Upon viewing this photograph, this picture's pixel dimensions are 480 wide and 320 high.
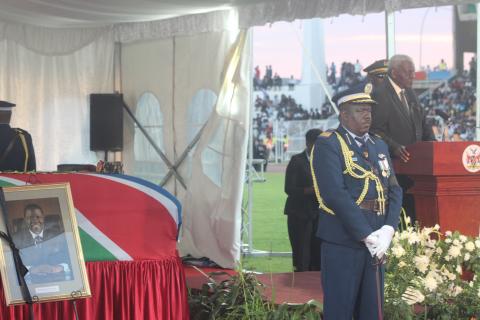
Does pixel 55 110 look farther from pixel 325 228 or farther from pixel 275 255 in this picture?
pixel 325 228

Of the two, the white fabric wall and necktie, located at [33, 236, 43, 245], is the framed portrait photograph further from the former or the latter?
the white fabric wall

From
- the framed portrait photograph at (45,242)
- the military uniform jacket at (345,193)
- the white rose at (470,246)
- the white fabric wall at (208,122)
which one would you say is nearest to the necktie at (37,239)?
the framed portrait photograph at (45,242)

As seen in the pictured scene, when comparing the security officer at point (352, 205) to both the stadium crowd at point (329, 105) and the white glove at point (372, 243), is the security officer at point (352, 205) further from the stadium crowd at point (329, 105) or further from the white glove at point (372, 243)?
the stadium crowd at point (329, 105)

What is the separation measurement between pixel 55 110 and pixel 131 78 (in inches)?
42.9

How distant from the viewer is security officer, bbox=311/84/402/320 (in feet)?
14.9

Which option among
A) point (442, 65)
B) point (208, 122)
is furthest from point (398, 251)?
point (442, 65)

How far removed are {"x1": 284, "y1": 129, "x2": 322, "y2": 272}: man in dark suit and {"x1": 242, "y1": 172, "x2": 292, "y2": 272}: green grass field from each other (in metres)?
0.38

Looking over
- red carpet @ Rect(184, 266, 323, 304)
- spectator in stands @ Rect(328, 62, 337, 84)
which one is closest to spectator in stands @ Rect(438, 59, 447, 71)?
spectator in stands @ Rect(328, 62, 337, 84)

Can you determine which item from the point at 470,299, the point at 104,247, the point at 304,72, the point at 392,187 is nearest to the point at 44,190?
the point at 104,247

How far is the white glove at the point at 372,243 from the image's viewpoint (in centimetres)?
441

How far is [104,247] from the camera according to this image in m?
5.30

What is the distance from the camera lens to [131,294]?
5.34 metres

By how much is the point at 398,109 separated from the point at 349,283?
Result: 217 centimetres

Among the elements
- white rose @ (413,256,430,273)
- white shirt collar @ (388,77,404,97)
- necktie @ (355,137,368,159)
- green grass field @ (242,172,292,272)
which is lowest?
green grass field @ (242,172,292,272)
